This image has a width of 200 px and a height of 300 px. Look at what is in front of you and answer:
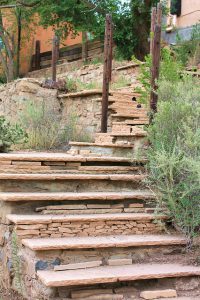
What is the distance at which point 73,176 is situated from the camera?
5.39 meters

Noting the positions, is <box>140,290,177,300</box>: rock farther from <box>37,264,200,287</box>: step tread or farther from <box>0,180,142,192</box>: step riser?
<box>0,180,142,192</box>: step riser

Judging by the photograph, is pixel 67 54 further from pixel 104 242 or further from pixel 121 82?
pixel 104 242

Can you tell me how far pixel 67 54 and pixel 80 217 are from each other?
13105 millimetres

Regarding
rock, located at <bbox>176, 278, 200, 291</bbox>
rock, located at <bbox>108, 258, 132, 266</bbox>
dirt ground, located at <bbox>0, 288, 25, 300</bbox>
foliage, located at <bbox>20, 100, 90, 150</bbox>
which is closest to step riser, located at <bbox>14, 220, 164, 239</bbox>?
rock, located at <bbox>108, 258, 132, 266</bbox>

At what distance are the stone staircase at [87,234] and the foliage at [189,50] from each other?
19.5ft

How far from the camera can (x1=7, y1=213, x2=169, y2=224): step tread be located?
4.73 metres

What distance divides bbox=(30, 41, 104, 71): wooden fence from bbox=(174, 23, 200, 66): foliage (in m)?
3.15

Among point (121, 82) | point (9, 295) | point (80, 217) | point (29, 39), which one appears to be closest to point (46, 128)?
point (121, 82)

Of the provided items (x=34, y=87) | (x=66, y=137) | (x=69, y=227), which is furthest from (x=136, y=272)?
(x=34, y=87)

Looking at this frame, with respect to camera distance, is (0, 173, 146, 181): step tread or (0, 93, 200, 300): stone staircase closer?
(0, 93, 200, 300): stone staircase

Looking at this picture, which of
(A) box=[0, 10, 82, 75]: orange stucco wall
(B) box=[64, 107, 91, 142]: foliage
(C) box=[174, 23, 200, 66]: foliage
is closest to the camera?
(B) box=[64, 107, 91, 142]: foliage

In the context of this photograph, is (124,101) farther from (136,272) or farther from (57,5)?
(57,5)

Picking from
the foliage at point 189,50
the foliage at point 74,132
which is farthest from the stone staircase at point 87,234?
the foliage at point 189,50

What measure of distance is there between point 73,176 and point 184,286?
1618 millimetres
